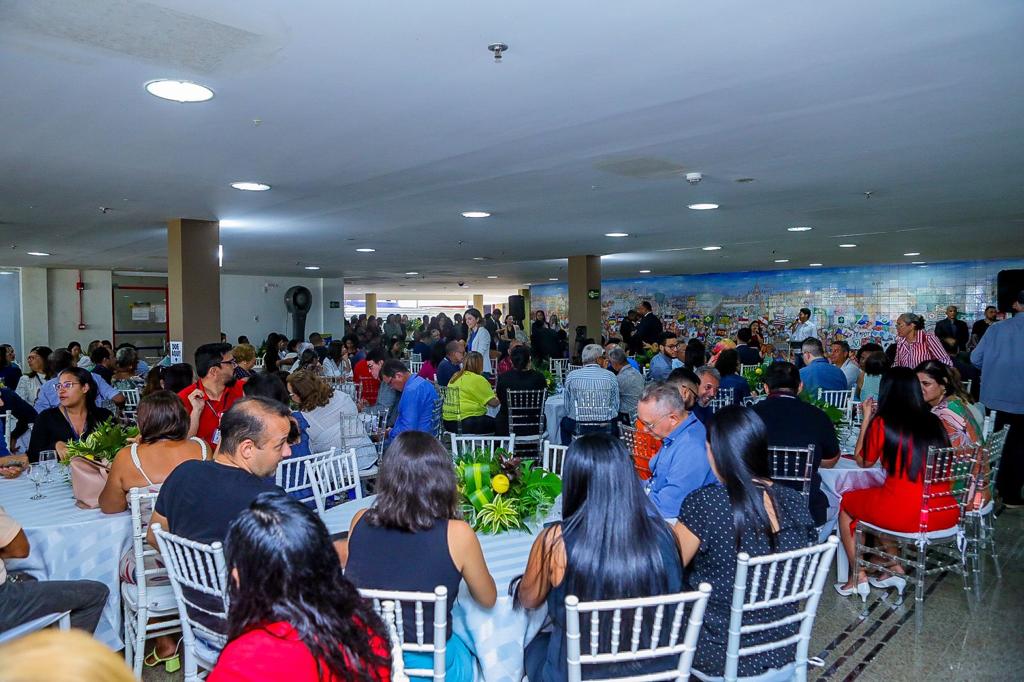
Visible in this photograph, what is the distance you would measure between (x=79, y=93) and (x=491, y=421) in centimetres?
375

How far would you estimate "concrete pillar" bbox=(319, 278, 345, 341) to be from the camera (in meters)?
16.8

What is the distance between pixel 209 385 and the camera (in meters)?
4.46

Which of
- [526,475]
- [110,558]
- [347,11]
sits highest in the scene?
[347,11]

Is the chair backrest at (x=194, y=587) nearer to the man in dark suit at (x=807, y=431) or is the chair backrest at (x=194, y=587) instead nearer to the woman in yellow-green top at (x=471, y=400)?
the man in dark suit at (x=807, y=431)

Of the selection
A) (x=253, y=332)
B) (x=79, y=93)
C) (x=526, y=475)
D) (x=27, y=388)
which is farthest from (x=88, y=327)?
(x=526, y=475)

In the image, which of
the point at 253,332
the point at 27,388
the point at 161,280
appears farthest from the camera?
the point at 253,332

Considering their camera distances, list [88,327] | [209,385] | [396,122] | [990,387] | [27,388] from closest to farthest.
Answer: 1. [396,122]
2. [209,385]
3. [990,387]
4. [27,388]
5. [88,327]

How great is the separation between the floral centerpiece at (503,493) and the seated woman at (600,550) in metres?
0.65

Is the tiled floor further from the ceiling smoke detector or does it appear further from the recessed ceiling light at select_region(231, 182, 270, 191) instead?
the recessed ceiling light at select_region(231, 182, 270, 191)

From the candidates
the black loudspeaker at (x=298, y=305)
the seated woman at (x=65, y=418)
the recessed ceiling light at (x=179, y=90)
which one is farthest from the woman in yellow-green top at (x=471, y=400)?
the black loudspeaker at (x=298, y=305)

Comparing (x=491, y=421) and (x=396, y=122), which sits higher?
(x=396, y=122)

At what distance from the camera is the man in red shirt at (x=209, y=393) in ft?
14.0

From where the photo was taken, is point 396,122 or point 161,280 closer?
point 396,122

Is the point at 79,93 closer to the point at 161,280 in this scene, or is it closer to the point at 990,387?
the point at 990,387
